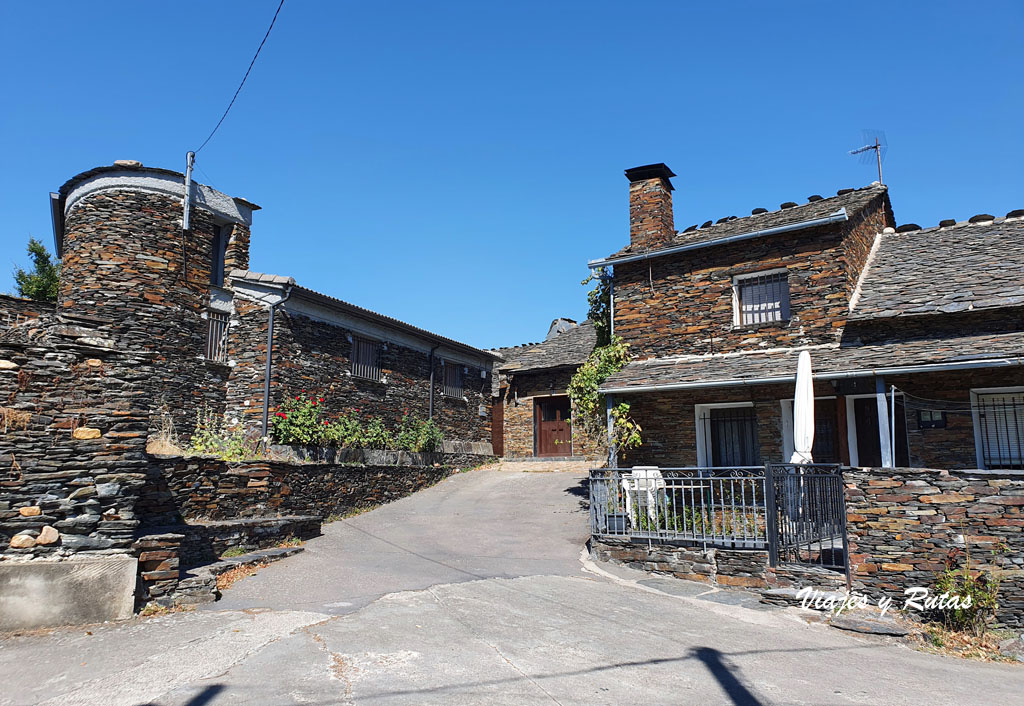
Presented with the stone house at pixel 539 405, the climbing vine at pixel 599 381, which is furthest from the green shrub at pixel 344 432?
the stone house at pixel 539 405

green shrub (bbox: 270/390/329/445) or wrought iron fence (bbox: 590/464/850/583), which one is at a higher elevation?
green shrub (bbox: 270/390/329/445)

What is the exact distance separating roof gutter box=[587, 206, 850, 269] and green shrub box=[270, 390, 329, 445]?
768cm

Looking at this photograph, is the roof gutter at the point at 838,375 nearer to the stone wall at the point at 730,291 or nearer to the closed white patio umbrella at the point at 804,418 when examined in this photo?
the closed white patio umbrella at the point at 804,418

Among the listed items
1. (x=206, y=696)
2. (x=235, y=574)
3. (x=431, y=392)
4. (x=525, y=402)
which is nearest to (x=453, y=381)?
(x=431, y=392)

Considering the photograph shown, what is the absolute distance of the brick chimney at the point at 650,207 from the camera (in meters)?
16.6

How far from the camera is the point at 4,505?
7.18 m

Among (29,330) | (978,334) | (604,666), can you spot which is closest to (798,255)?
(978,334)

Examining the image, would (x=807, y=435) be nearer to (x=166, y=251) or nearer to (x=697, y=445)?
(x=697, y=445)

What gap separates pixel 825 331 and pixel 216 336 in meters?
14.3

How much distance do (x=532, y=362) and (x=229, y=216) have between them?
11.5 meters

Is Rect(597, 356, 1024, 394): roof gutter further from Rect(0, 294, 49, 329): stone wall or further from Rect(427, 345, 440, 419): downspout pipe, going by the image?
Rect(0, 294, 49, 329): stone wall

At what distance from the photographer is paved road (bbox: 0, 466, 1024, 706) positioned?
18.0 ft

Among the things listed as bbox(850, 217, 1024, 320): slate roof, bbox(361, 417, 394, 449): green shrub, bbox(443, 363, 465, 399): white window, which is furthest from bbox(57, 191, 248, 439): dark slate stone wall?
bbox(850, 217, 1024, 320): slate roof

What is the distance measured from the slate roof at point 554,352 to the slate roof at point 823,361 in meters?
8.45
